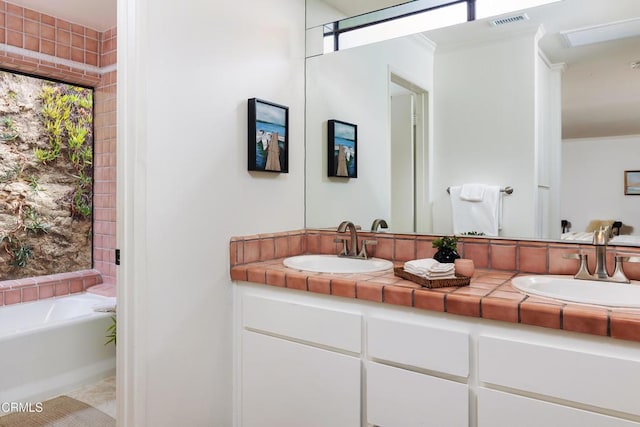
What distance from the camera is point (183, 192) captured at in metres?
1.66

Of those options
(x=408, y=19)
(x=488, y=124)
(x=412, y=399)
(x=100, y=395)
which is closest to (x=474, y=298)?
(x=412, y=399)

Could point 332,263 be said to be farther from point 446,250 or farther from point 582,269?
point 582,269

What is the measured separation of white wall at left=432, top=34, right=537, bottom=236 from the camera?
179 centimetres

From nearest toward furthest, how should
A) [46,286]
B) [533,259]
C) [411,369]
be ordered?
[411,369] < [533,259] < [46,286]

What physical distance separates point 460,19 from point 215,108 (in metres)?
1.19

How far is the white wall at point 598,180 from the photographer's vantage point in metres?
1.62

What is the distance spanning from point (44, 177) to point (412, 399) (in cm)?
297

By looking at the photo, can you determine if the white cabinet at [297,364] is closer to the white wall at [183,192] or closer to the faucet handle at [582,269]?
the white wall at [183,192]

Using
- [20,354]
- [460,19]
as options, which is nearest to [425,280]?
[460,19]

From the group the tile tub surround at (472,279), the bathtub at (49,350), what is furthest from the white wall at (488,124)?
the bathtub at (49,350)

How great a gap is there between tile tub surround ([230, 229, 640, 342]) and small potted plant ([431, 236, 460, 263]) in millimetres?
132

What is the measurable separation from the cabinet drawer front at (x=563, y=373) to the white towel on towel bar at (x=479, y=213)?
2.33 feet

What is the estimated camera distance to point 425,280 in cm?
144

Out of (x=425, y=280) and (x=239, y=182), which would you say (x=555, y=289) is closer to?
(x=425, y=280)
